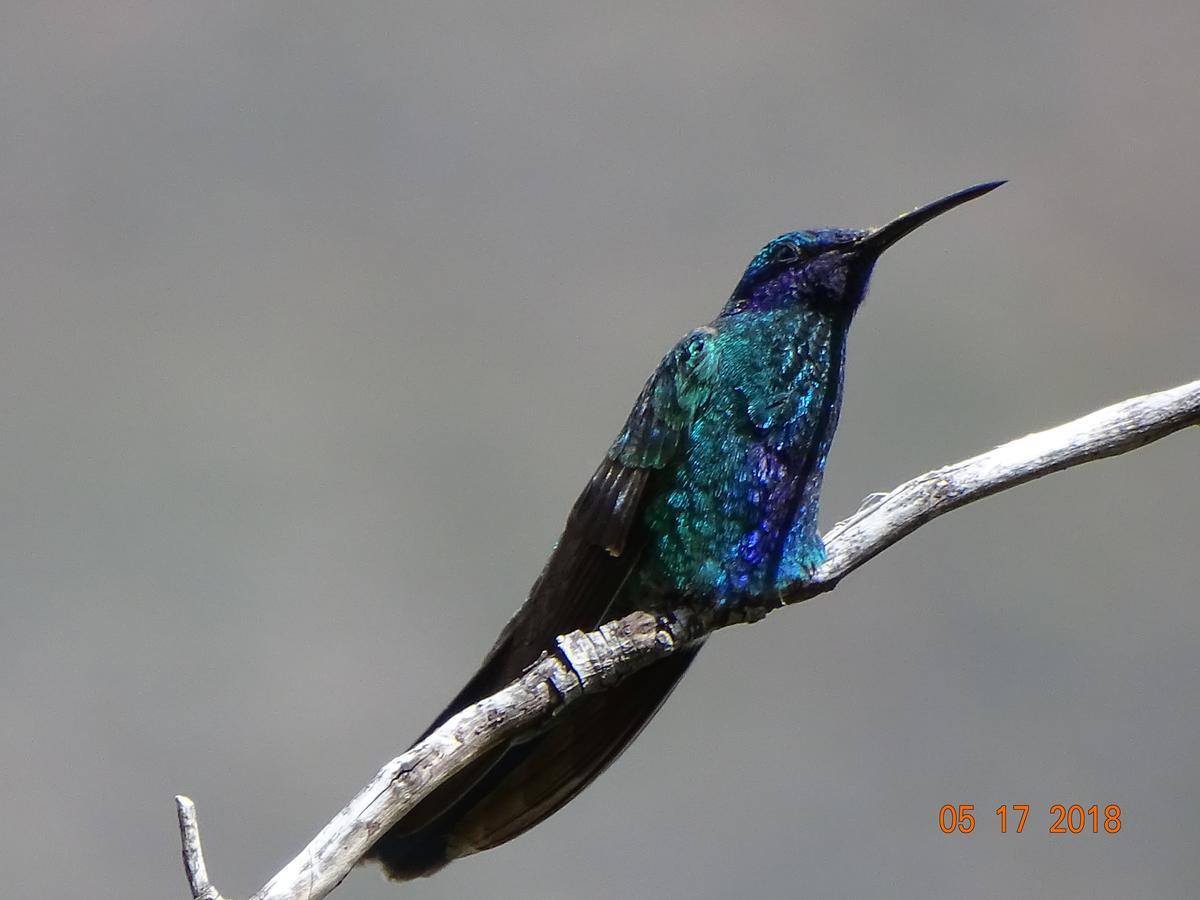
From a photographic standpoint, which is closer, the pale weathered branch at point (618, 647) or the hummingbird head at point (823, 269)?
the pale weathered branch at point (618, 647)

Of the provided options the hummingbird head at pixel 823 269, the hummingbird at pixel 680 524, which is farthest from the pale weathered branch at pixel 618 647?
the hummingbird head at pixel 823 269

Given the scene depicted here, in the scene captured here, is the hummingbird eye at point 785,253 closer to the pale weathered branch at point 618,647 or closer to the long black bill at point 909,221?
the long black bill at point 909,221

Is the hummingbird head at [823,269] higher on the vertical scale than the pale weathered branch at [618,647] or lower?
higher

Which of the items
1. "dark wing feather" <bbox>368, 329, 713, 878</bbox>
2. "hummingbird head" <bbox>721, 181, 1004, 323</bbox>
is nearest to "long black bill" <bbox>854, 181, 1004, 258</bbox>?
"hummingbird head" <bbox>721, 181, 1004, 323</bbox>

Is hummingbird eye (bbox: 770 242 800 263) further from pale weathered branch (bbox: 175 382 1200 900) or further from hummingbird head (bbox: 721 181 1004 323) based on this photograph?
pale weathered branch (bbox: 175 382 1200 900)

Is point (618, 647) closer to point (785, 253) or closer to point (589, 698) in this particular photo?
point (589, 698)

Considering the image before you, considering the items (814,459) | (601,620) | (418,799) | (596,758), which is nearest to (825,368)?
(814,459)

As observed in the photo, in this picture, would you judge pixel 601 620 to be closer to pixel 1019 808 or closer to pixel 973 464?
pixel 973 464

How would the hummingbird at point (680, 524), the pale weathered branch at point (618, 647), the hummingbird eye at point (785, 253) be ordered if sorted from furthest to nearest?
the hummingbird eye at point (785, 253) → the hummingbird at point (680, 524) → the pale weathered branch at point (618, 647)
